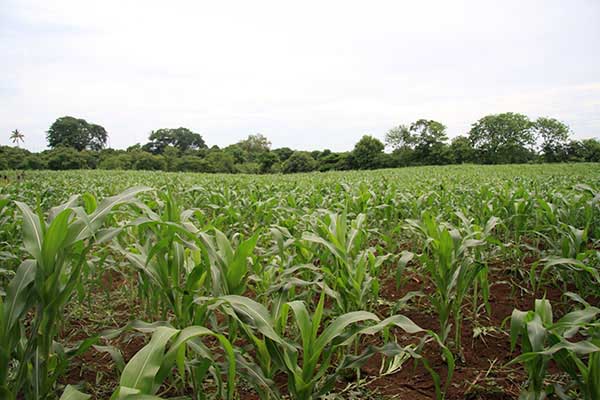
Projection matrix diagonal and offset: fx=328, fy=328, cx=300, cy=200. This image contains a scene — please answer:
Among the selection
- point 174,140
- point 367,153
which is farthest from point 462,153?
point 174,140

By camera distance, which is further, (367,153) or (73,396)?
(367,153)

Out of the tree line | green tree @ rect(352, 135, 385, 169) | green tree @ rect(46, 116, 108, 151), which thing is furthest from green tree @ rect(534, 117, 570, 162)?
green tree @ rect(46, 116, 108, 151)

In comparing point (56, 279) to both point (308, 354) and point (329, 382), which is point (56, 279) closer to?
point (308, 354)

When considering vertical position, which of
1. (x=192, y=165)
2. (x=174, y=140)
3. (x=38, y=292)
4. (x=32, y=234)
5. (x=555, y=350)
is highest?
(x=174, y=140)

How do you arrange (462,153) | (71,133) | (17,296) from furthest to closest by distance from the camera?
(71,133), (462,153), (17,296)

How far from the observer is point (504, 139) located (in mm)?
50156

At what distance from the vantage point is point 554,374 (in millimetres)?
1723

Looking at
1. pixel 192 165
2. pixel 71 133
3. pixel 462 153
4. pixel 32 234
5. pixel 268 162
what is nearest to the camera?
pixel 32 234

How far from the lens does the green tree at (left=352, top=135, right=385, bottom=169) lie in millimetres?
55906

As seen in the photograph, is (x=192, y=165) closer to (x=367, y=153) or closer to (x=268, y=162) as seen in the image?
(x=268, y=162)

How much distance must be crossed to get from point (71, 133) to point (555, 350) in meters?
86.9

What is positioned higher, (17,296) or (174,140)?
(174,140)

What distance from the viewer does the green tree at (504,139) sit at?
48606mm

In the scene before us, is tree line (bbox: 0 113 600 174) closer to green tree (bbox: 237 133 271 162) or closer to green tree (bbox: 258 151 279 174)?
green tree (bbox: 258 151 279 174)
